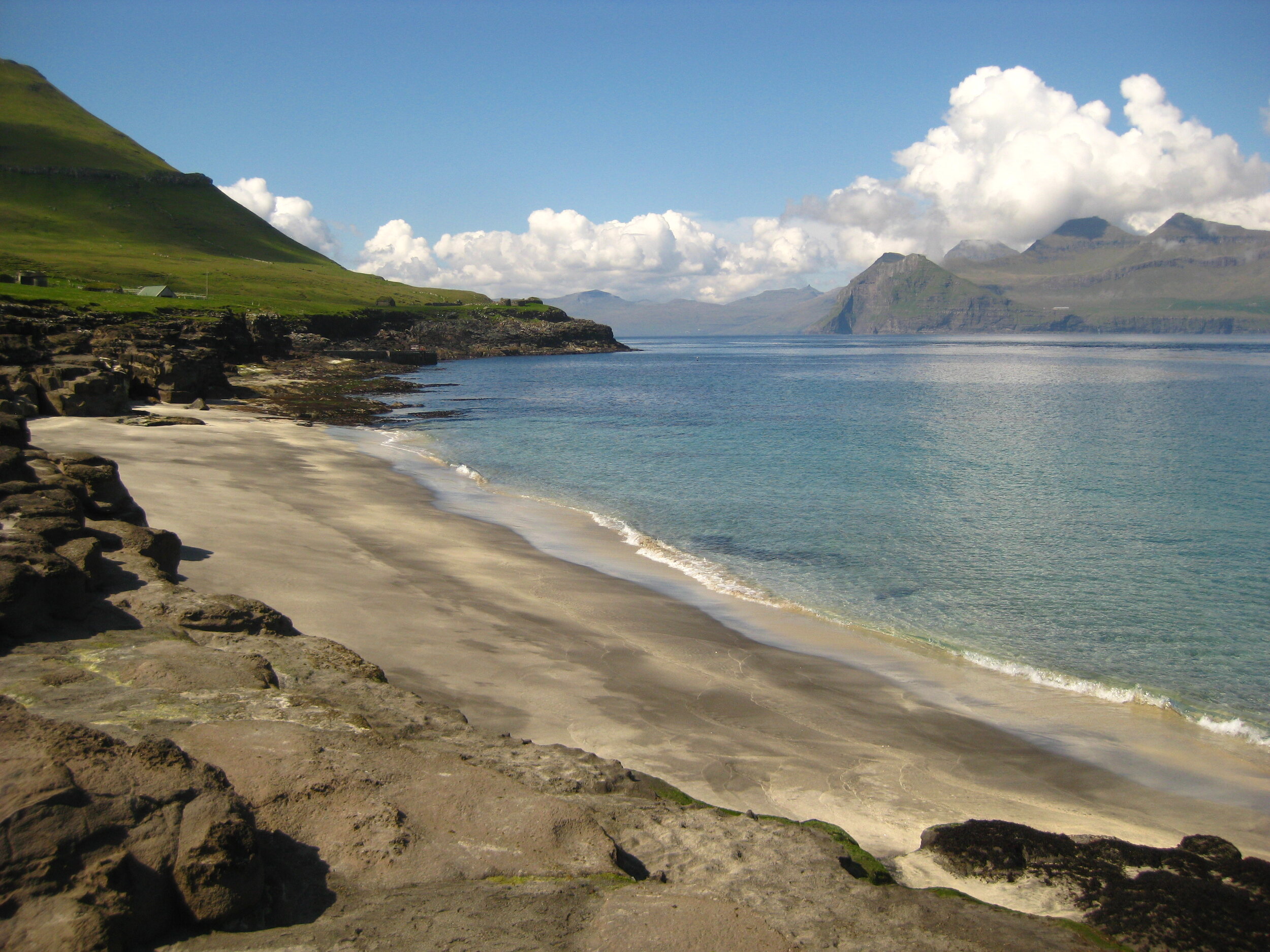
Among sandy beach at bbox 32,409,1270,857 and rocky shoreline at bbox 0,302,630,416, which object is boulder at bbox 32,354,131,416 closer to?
rocky shoreline at bbox 0,302,630,416

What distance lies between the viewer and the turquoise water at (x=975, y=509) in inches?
677

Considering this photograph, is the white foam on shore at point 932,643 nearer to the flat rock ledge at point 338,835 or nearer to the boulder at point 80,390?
the flat rock ledge at point 338,835

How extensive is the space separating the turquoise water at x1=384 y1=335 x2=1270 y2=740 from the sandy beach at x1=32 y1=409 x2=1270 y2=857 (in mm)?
3411

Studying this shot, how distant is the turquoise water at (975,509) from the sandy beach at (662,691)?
3.41 metres

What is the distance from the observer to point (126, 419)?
36656 millimetres

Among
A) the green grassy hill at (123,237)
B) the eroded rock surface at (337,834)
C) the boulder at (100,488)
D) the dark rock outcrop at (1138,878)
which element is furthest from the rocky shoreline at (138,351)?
the dark rock outcrop at (1138,878)

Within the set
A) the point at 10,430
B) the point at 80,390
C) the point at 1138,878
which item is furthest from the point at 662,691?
the point at 80,390

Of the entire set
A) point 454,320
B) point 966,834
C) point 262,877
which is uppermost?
point 454,320

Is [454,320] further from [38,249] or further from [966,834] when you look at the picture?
[966,834]

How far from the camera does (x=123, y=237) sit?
166250 millimetres

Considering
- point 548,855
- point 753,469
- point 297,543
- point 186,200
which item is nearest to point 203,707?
point 548,855

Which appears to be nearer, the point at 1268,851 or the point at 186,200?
the point at 1268,851

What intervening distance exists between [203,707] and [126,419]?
35898 mm

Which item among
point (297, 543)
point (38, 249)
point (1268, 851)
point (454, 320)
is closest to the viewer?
point (1268, 851)
